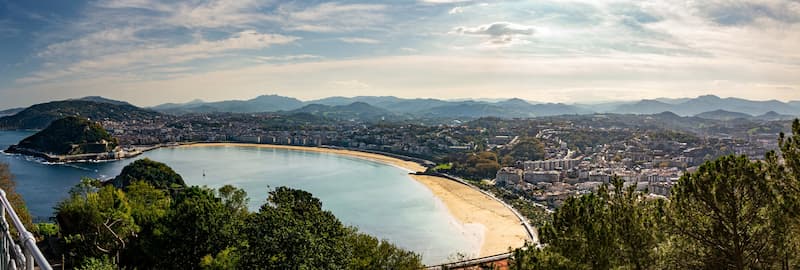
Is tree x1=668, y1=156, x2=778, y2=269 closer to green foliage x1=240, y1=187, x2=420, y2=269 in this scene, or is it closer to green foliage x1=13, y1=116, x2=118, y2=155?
green foliage x1=240, y1=187, x2=420, y2=269

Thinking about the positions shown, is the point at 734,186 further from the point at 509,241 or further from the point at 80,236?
the point at 509,241

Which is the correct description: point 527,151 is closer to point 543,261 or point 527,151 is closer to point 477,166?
point 477,166

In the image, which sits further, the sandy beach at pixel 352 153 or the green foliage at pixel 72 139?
the sandy beach at pixel 352 153

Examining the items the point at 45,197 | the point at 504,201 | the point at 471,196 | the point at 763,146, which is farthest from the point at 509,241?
the point at 763,146

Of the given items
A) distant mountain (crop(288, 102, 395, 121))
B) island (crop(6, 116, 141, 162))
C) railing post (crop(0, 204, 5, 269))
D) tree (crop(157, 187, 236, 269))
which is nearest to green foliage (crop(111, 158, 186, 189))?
tree (crop(157, 187, 236, 269))

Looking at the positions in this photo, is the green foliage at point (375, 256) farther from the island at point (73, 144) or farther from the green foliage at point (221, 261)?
the island at point (73, 144)

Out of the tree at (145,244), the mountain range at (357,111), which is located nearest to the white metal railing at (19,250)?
the tree at (145,244)
